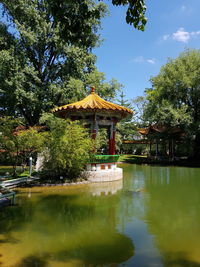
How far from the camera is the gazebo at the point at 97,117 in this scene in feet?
38.6

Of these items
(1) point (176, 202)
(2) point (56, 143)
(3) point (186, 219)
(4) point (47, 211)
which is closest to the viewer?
(3) point (186, 219)

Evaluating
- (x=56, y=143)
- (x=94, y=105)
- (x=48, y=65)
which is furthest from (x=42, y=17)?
(x=56, y=143)

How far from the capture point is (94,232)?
5.06m

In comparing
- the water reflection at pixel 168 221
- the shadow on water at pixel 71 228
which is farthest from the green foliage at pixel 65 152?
the water reflection at pixel 168 221

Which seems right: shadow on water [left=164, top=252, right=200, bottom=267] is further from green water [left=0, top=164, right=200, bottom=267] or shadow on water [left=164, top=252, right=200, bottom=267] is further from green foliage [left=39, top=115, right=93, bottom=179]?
green foliage [left=39, top=115, right=93, bottom=179]

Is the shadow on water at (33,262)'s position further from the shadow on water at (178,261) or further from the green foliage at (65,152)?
the green foliage at (65,152)

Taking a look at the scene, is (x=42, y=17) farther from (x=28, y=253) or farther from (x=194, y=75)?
(x=28, y=253)

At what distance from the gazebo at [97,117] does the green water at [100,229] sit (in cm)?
289

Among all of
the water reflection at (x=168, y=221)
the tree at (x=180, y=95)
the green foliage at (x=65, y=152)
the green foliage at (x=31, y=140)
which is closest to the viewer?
the water reflection at (x=168, y=221)

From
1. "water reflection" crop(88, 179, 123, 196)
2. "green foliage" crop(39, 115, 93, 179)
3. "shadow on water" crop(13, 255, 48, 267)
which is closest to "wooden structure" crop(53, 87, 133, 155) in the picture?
"green foliage" crop(39, 115, 93, 179)

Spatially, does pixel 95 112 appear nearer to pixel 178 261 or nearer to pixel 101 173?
pixel 101 173

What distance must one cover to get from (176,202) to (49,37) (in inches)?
585

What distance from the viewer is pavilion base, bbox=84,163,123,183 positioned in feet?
37.7

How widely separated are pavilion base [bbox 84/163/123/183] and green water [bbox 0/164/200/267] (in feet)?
8.21
